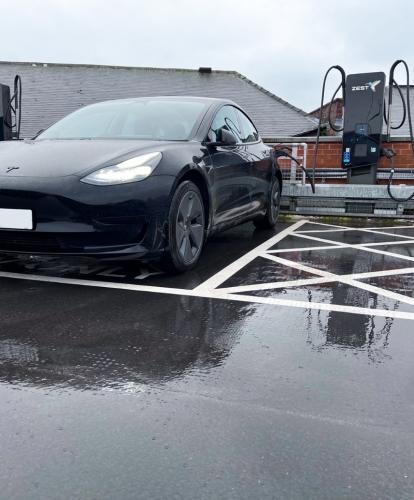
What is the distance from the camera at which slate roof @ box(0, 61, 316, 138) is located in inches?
914

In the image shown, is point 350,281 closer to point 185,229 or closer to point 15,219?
point 185,229

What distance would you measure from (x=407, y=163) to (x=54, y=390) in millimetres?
7850

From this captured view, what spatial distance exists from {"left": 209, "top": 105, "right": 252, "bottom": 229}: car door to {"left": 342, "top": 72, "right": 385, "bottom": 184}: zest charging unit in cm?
346

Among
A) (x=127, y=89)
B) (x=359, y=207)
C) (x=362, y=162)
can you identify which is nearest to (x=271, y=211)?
(x=359, y=207)

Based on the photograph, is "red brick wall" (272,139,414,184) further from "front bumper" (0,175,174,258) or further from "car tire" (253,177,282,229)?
"front bumper" (0,175,174,258)

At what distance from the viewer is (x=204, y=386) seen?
7.68 feet

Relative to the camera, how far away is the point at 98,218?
3.73m

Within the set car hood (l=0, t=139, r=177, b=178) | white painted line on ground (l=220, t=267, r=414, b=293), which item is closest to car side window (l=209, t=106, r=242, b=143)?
car hood (l=0, t=139, r=177, b=178)

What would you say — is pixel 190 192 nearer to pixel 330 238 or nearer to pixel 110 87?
pixel 330 238

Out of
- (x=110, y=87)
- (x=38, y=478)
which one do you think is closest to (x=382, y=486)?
(x=38, y=478)

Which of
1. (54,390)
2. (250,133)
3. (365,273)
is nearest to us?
(54,390)

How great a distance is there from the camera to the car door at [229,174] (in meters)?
4.81

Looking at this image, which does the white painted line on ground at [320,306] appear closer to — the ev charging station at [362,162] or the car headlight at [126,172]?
the car headlight at [126,172]

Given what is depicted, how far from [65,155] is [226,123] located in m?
1.93
